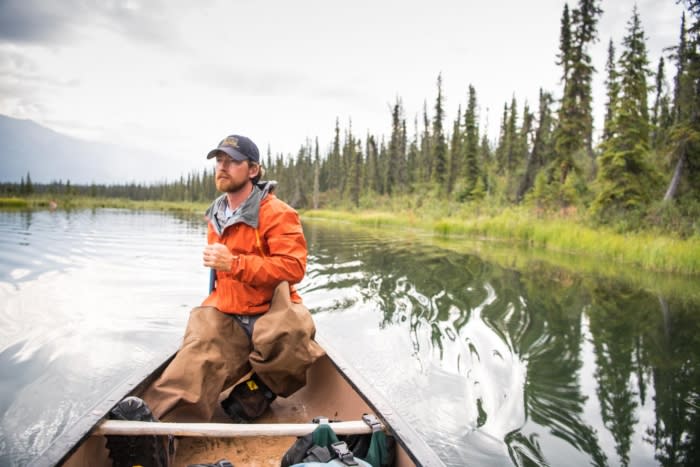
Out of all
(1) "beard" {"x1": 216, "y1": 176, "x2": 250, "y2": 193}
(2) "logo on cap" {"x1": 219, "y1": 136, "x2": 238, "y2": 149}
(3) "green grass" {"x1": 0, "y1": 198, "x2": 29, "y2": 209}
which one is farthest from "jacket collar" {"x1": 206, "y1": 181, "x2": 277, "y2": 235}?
(3) "green grass" {"x1": 0, "y1": 198, "x2": 29, "y2": 209}

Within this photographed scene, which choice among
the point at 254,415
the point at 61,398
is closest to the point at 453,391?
the point at 254,415

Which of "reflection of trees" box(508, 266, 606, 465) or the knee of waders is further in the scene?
"reflection of trees" box(508, 266, 606, 465)

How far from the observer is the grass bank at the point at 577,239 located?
12539mm

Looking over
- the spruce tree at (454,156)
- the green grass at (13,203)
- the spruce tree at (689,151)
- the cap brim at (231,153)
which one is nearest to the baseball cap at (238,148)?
the cap brim at (231,153)

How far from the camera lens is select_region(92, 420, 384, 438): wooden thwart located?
7.29 ft

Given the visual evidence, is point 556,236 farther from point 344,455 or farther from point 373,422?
point 344,455

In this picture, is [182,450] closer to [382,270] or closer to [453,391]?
[453,391]

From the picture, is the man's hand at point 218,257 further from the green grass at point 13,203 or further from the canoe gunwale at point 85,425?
the green grass at point 13,203

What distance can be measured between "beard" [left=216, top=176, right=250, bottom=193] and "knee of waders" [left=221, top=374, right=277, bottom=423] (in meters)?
1.48

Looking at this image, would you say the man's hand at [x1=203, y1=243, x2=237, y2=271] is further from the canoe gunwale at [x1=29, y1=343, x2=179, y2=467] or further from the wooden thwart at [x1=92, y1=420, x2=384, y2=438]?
the wooden thwart at [x1=92, y1=420, x2=384, y2=438]

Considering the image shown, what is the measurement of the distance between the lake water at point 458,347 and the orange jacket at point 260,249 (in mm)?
846

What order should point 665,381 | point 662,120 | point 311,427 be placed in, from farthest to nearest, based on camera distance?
1. point 662,120
2. point 665,381
3. point 311,427

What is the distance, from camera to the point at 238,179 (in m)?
3.38

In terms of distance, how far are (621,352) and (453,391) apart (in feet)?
9.46
